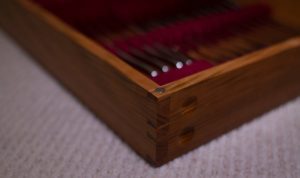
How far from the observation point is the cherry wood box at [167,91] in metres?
0.45

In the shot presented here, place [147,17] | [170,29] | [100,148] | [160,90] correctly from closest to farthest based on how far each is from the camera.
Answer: [160,90], [100,148], [170,29], [147,17]

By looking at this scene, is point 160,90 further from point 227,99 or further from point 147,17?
point 147,17

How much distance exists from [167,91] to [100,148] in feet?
0.61

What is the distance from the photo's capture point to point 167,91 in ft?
1.41

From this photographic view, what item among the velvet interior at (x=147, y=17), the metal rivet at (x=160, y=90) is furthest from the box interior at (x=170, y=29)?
the metal rivet at (x=160, y=90)

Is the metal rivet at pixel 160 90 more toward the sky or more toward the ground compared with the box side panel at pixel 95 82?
more toward the sky

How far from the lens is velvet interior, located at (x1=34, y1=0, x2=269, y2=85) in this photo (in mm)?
671

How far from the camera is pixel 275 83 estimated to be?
596 mm

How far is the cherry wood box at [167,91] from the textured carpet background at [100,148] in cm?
2

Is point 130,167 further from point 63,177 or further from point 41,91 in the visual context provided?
point 41,91

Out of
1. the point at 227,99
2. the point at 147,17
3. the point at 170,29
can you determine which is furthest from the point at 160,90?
the point at 147,17

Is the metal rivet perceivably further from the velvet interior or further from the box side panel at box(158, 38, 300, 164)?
the velvet interior

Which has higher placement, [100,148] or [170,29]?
[170,29]

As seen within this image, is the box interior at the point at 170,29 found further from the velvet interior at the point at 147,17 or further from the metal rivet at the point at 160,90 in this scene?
the metal rivet at the point at 160,90
